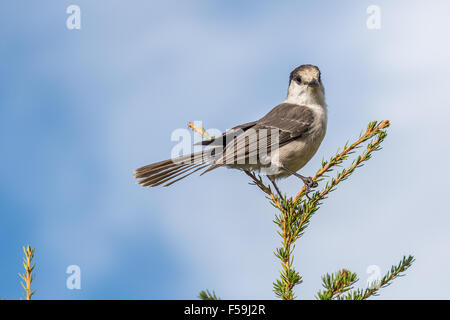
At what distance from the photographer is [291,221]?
512 cm

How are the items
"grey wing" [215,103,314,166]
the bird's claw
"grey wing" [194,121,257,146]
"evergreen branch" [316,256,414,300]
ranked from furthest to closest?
"grey wing" [194,121,257,146]
"grey wing" [215,103,314,166]
the bird's claw
"evergreen branch" [316,256,414,300]

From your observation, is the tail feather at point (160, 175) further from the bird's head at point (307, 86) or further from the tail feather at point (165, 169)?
the bird's head at point (307, 86)

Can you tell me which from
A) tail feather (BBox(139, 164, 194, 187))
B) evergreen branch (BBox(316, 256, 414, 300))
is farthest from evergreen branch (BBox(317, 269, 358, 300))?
tail feather (BBox(139, 164, 194, 187))

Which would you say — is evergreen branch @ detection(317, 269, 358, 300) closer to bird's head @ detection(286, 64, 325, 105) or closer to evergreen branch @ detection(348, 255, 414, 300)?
evergreen branch @ detection(348, 255, 414, 300)

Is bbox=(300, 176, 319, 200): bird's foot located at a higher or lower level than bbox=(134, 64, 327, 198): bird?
lower

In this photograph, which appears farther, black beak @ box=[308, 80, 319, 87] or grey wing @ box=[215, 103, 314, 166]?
black beak @ box=[308, 80, 319, 87]

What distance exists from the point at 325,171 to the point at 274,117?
172 centimetres

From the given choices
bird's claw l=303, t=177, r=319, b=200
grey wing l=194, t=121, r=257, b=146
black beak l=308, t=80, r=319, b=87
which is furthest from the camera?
black beak l=308, t=80, r=319, b=87

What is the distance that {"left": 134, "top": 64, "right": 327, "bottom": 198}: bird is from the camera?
6.68m

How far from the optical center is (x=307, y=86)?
7.71 metres

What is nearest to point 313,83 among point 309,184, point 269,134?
point 269,134

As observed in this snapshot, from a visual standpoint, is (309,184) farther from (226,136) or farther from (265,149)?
(226,136)
